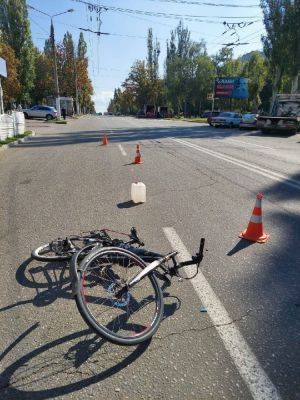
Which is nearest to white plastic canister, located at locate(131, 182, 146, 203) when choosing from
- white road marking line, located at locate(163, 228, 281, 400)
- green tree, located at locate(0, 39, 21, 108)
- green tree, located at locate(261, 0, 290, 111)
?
white road marking line, located at locate(163, 228, 281, 400)

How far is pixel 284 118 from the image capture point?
74.8 ft

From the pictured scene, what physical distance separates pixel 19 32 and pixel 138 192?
51865 millimetres

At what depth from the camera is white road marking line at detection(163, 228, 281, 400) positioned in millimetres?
2406

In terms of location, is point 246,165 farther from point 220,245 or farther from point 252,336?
point 252,336

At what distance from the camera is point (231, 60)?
3088 inches

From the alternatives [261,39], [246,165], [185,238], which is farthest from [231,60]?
[185,238]

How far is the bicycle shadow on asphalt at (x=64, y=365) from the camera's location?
239cm

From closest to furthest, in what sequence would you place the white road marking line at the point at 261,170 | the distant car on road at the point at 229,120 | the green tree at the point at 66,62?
the white road marking line at the point at 261,170, the distant car on road at the point at 229,120, the green tree at the point at 66,62

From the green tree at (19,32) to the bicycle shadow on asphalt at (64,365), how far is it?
53.6 metres

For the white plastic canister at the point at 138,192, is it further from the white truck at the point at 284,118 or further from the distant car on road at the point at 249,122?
the distant car on road at the point at 249,122

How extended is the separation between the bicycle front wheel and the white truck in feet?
71.6

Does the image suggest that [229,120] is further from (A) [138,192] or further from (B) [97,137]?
(A) [138,192]

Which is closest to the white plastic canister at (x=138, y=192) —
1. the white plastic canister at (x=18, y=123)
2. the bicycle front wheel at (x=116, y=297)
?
the bicycle front wheel at (x=116, y=297)

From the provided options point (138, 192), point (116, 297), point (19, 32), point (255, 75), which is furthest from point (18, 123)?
point (255, 75)
